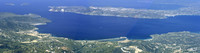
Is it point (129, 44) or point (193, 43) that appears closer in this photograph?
point (129, 44)

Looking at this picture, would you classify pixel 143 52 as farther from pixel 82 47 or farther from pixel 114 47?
pixel 82 47

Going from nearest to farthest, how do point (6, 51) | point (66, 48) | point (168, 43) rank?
point (6, 51) < point (66, 48) < point (168, 43)

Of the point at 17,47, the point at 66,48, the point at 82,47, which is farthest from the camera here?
the point at 82,47

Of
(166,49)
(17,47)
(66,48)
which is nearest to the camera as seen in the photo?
(17,47)

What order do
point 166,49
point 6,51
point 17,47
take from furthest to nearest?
point 166,49 → point 17,47 → point 6,51

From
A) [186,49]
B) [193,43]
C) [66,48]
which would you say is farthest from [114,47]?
[193,43]

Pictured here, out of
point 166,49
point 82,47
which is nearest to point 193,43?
point 166,49

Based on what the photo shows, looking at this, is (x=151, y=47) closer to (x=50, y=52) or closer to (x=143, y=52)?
(x=143, y=52)

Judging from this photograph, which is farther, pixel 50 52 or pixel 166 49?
pixel 166 49
